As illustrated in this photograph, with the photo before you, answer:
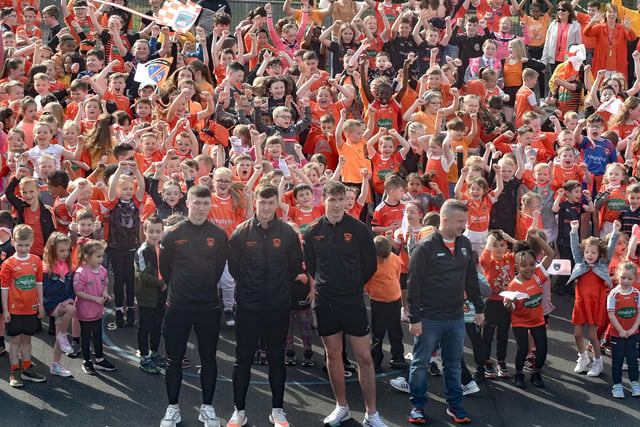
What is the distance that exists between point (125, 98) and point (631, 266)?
832cm

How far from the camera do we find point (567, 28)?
1719 cm

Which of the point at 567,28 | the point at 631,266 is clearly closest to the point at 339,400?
the point at 631,266

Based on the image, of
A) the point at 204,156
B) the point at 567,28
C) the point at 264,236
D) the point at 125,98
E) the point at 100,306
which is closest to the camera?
the point at 264,236

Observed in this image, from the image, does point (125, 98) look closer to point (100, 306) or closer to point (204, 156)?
point (204, 156)

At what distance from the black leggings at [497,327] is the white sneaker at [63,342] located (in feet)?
13.6

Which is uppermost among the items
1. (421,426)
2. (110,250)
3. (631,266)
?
(631,266)

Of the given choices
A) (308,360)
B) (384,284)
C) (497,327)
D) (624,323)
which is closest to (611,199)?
(624,323)

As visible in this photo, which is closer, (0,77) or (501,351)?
(501,351)

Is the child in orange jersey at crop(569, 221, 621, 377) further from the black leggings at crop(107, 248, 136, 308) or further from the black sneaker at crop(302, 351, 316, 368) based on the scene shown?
the black leggings at crop(107, 248, 136, 308)

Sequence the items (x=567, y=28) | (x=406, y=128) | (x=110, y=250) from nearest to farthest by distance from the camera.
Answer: (x=110, y=250)
(x=406, y=128)
(x=567, y=28)

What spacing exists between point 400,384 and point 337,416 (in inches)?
40.7

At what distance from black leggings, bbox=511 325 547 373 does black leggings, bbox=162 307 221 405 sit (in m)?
3.03

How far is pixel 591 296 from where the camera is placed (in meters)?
9.52

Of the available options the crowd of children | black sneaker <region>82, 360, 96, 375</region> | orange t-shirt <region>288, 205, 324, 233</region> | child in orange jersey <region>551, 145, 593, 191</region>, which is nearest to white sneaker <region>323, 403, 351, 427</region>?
the crowd of children
